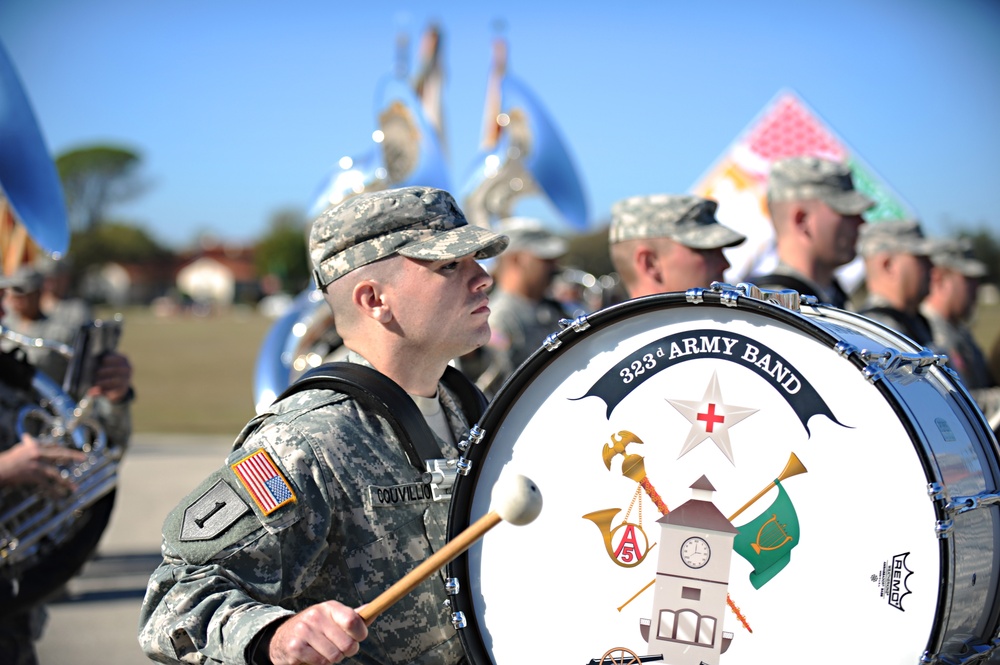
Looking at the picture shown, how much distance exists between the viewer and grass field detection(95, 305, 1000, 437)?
14648 millimetres

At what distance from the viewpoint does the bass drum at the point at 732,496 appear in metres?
1.61

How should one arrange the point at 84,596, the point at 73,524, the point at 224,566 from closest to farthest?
the point at 224,566
the point at 73,524
the point at 84,596

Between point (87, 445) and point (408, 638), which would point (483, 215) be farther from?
point (408, 638)

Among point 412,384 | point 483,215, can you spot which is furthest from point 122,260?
point 412,384

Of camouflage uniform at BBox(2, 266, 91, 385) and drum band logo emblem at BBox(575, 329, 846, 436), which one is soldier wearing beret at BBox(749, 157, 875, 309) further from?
camouflage uniform at BBox(2, 266, 91, 385)

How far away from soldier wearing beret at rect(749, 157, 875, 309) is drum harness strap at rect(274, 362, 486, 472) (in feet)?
6.29

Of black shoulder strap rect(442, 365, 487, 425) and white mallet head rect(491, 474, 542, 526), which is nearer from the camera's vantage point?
white mallet head rect(491, 474, 542, 526)

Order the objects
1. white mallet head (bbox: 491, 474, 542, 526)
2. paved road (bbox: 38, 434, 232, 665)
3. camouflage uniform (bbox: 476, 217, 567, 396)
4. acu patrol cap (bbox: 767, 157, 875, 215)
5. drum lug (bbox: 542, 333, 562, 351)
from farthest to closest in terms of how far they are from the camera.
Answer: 1. camouflage uniform (bbox: 476, 217, 567, 396)
2. paved road (bbox: 38, 434, 232, 665)
3. acu patrol cap (bbox: 767, 157, 875, 215)
4. drum lug (bbox: 542, 333, 562, 351)
5. white mallet head (bbox: 491, 474, 542, 526)

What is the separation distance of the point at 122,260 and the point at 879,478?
9848 cm

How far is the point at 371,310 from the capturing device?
2.15m

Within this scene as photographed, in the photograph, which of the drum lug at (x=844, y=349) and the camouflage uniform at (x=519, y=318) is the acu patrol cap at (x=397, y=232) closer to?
the drum lug at (x=844, y=349)

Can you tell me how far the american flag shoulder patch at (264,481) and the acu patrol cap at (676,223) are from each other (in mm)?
1705

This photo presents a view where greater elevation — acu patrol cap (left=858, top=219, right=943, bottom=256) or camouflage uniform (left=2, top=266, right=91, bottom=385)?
acu patrol cap (left=858, top=219, right=943, bottom=256)

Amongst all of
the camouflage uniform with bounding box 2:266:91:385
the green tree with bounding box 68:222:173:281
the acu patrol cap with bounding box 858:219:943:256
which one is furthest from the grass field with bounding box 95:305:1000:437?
the green tree with bounding box 68:222:173:281
